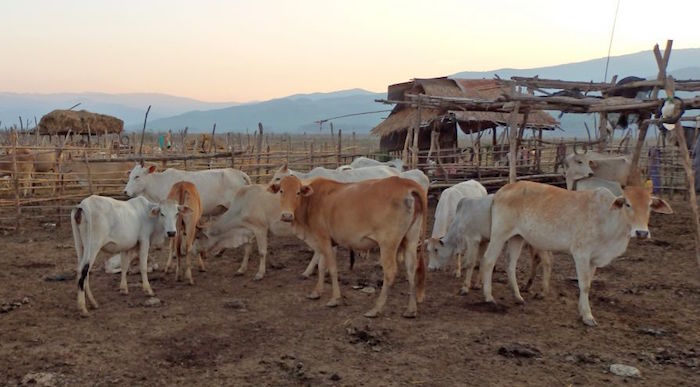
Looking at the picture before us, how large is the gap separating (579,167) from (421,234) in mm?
6881

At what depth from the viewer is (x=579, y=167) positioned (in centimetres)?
1223

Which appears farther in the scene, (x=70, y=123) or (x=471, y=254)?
(x=70, y=123)

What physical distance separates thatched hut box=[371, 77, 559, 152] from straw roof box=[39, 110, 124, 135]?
1310cm

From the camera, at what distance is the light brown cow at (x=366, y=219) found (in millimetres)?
6238

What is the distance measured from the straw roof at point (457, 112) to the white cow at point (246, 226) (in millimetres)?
9906

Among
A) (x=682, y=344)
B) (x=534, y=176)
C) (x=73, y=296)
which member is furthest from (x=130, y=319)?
(x=534, y=176)

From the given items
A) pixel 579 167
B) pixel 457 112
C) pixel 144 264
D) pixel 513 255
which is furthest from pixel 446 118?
pixel 144 264

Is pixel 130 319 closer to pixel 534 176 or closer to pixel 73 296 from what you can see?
pixel 73 296

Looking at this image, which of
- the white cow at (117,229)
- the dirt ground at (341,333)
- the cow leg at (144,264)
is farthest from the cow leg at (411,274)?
the cow leg at (144,264)

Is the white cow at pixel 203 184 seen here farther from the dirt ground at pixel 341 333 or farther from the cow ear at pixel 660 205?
the cow ear at pixel 660 205

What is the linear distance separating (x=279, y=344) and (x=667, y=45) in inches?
272

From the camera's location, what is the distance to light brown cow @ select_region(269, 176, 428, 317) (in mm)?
6238

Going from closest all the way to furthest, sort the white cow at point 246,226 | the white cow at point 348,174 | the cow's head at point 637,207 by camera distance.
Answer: the cow's head at point 637,207, the white cow at point 246,226, the white cow at point 348,174

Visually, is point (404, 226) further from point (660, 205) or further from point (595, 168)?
point (595, 168)
